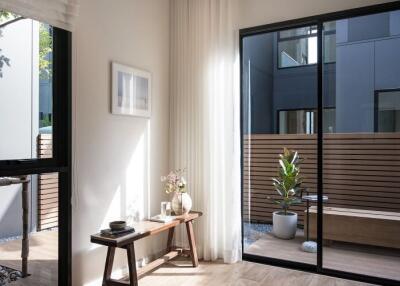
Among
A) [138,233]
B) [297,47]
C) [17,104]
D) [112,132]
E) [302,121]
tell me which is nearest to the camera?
[17,104]

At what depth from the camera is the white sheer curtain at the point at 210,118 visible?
3234 mm

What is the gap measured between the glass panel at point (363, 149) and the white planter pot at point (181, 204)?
1372mm

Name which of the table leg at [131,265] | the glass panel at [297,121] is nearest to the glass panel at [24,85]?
the table leg at [131,265]

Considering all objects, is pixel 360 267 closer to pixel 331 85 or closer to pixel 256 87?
pixel 331 85

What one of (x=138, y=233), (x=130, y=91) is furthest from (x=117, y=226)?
(x=130, y=91)

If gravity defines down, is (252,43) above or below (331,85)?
above

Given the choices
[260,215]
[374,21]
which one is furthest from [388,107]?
[260,215]

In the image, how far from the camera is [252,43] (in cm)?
358

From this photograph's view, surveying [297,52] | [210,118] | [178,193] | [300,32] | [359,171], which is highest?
[300,32]

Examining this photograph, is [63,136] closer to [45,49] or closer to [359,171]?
[45,49]

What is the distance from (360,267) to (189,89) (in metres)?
2.45

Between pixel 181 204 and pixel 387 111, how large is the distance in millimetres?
2096

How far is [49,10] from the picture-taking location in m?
2.20

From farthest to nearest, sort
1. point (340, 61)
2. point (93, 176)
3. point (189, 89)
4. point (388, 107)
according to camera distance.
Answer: point (189, 89), point (340, 61), point (388, 107), point (93, 176)
